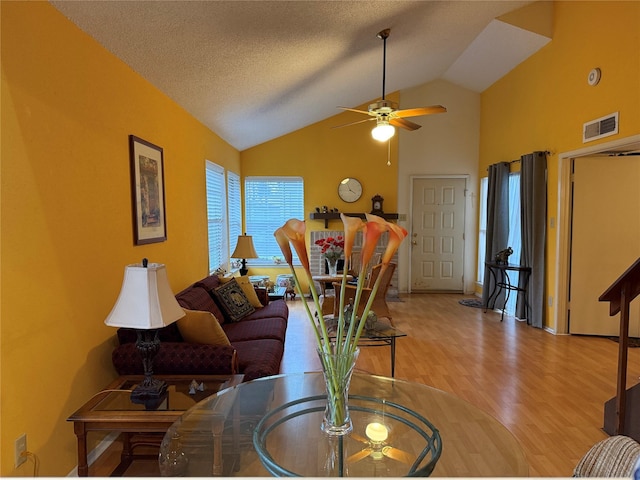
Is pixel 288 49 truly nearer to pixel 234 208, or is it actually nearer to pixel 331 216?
pixel 234 208

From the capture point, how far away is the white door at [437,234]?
7016 mm

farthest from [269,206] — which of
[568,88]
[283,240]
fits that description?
[283,240]

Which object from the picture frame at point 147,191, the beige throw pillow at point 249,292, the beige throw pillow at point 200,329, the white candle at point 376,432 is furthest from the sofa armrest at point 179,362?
the beige throw pillow at point 249,292

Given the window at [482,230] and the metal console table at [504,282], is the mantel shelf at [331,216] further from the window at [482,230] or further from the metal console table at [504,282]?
the metal console table at [504,282]

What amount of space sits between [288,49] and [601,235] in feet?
13.0

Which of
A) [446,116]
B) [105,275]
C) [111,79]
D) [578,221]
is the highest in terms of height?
[446,116]

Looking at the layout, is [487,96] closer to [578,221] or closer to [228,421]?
[578,221]

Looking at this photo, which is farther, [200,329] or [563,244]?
[563,244]

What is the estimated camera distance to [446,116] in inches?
272

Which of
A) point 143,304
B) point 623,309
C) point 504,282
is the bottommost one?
point 504,282

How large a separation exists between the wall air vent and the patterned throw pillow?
12.8ft

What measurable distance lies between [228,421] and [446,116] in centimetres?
660

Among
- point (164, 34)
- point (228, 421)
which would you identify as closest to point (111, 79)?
point (164, 34)

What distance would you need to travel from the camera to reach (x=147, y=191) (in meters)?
3.00
